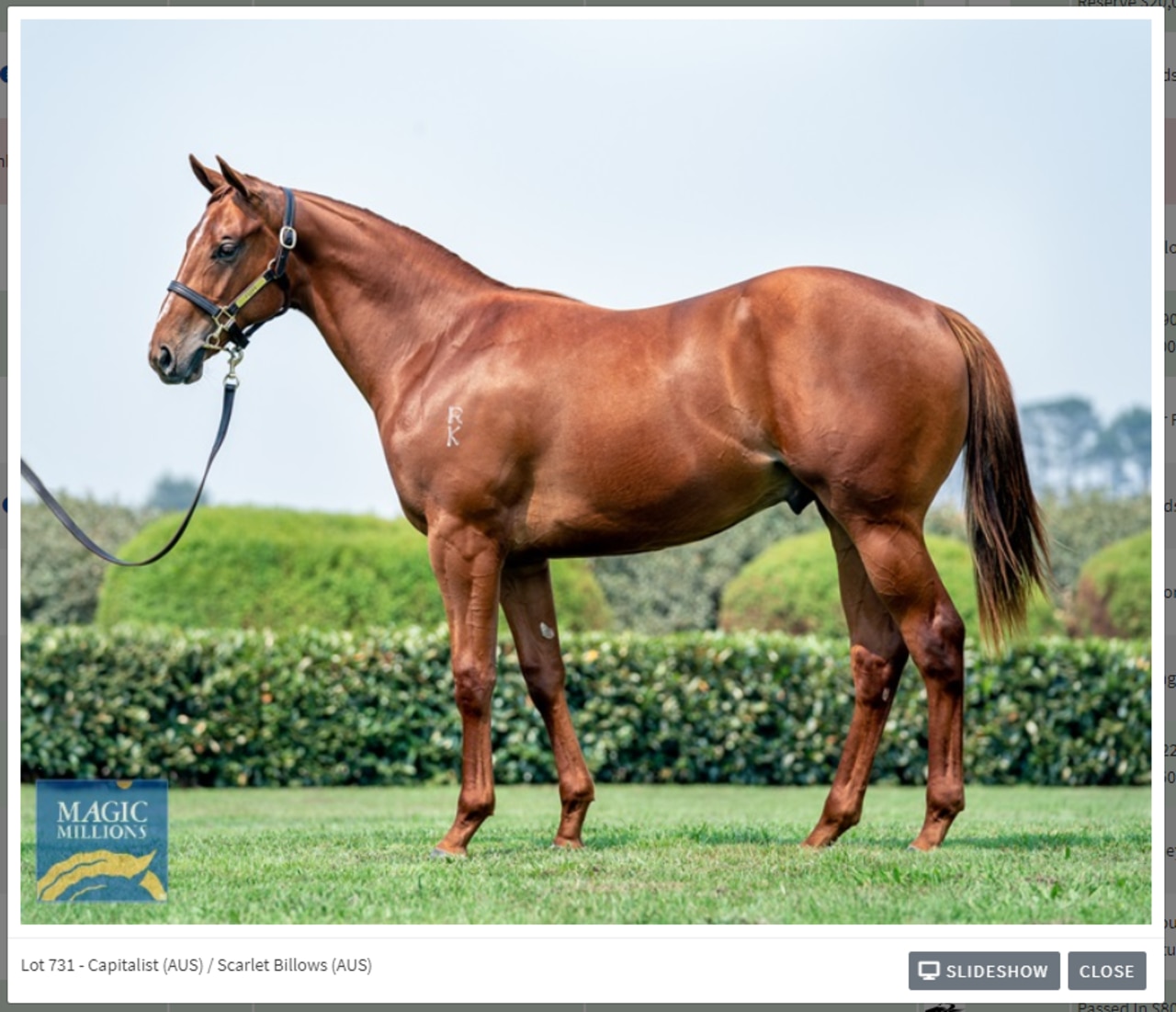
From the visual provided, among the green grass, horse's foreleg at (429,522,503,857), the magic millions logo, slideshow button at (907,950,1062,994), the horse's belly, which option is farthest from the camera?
horse's foreleg at (429,522,503,857)

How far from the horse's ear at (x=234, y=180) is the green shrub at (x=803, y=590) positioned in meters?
10.0

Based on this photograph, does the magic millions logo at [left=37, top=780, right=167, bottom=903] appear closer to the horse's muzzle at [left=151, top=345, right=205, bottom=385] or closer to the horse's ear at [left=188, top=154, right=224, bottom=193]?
the horse's muzzle at [left=151, top=345, right=205, bottom=385]

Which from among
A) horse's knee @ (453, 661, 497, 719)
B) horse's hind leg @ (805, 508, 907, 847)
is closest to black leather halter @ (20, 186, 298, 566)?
horse's knee @ (453, 661, 497, 719)

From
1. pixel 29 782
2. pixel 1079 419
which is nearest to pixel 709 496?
pixel 29 782

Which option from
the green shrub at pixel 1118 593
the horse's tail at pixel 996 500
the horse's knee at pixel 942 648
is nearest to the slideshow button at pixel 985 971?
the horse's knee at pixel 942 648

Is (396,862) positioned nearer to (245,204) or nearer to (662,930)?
(662,930)

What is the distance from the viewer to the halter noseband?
652 centimetres

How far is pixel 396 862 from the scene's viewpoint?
6.33m

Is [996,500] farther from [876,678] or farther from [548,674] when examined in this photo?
[548,674]

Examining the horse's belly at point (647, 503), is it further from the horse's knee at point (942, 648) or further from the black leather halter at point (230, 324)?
the black leather halter at point (230, 324)

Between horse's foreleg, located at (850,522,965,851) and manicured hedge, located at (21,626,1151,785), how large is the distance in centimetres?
608

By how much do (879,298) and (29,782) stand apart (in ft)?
31.0

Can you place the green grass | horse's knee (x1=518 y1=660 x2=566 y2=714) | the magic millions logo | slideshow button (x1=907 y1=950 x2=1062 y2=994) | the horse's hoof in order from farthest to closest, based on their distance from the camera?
horse's knee (x1=518 y1=660 x2=566 y2=714)
the horse's hoof
the magic millions logo
the green grass
slideshow button (x1=907 y1=950 x2=1062 y2=994)

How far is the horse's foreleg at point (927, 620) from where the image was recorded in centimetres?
610
